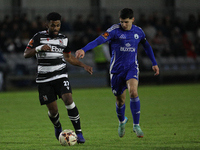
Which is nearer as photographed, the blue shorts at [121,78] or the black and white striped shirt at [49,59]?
the black and white striped shirt at [49,59]

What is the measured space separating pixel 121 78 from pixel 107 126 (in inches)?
57.4

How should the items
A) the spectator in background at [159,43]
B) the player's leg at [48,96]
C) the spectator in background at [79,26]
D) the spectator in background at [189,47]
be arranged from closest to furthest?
the player's leg at [48,96]
the spectator in background at [79,26]
the spectator in background at [159,43]
the spectator in background at [189,47]

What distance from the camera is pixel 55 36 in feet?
19.6

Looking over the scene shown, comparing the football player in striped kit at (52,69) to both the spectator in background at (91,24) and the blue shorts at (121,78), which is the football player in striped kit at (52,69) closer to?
the blue shorts at (121,78)

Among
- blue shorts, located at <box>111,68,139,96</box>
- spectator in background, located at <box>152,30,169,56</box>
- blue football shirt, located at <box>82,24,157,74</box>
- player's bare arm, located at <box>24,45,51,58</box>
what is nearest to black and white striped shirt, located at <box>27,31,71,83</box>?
player's bare arm, located at <box>24,45,51,58</box>

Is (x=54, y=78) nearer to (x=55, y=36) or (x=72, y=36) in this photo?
(x=55, y=36)

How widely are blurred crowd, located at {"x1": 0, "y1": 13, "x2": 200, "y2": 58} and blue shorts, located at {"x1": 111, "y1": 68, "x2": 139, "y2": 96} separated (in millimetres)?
12065

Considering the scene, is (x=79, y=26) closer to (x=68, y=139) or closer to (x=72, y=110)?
(x=72, y=110)

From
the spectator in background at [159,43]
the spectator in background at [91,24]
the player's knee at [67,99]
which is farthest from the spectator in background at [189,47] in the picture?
the player's knee at [67,99]

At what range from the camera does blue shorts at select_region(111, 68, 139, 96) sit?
21.7 ft

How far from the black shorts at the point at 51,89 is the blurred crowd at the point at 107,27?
41.4 ft

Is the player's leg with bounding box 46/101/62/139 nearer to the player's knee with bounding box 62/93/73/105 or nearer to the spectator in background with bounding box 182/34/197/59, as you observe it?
the player's knee with bounding box 62/93/73/105

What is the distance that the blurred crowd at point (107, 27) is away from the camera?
Answer: 18.9m

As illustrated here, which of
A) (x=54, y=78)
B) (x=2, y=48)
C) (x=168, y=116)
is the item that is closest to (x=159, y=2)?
(x=2, y=48)
